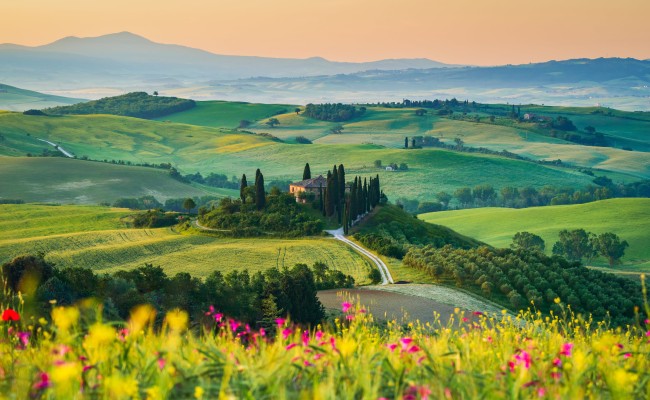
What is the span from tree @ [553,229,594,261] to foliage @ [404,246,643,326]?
51114 millimetres

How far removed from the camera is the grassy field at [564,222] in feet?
421

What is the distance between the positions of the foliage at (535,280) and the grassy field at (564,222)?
52.1m

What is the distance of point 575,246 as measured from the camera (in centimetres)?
12300

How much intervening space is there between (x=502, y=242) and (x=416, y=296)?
79995mm

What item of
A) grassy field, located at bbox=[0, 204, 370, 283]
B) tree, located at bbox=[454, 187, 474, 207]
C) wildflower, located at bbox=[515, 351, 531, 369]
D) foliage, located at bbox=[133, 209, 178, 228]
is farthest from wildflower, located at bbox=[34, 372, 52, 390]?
tree, located at bbox=[454, 187, 474, 207]

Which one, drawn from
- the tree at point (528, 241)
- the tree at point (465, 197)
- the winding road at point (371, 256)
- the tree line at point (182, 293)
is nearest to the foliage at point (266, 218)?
the winding road at point (371, 256)

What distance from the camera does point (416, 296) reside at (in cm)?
5591

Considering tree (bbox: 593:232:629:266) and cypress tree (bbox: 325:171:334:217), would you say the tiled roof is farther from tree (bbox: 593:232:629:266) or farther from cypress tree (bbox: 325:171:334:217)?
tree (bbox: 593:232:629:266)

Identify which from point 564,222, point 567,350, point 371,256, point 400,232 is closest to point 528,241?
point 564,222

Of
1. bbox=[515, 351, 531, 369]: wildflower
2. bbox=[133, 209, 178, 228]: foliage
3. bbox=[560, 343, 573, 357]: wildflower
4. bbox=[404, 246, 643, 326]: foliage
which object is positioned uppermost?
bbox=[515, 351, 531, 369]: wildflower

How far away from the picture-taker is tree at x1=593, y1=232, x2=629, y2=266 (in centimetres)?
11738

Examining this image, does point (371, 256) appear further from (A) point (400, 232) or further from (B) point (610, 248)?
(B) point (610, 248)

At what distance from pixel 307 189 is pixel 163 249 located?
27339 millimetres

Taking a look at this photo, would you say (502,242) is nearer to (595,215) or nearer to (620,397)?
(595,215)
